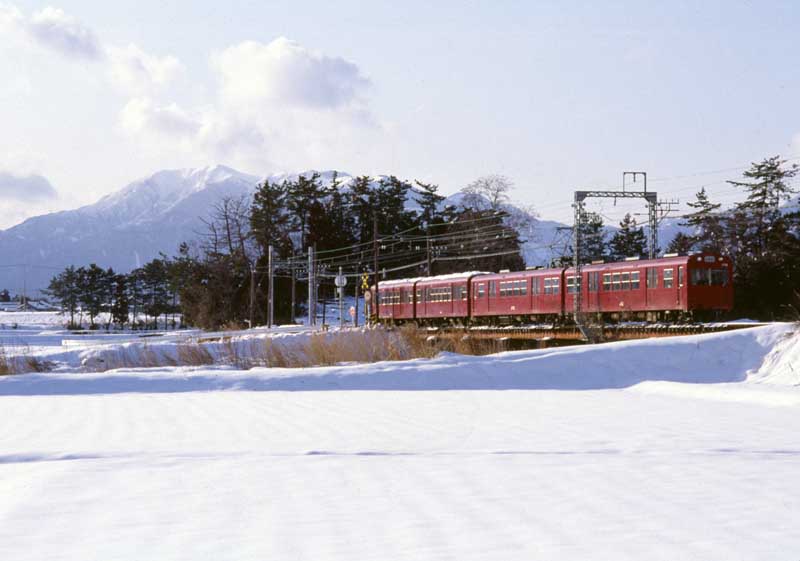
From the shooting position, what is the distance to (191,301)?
71750 mm

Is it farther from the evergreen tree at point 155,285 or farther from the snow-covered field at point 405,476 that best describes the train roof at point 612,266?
the evergreen tree at point 155,285

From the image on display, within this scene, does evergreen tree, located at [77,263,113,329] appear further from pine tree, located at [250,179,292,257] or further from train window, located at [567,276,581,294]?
train window, located at [567,276,581,294]

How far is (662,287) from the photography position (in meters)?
33.5

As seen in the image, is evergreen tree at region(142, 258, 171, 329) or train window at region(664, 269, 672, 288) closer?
train window at region(664, 269, 672, 288)

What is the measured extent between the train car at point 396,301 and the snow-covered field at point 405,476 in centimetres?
3512

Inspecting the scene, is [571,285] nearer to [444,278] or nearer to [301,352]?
[444,278]

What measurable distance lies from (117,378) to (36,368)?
502cm

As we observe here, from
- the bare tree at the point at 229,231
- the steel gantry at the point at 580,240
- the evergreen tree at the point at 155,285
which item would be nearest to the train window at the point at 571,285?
the steel gantry at the point at 580,240

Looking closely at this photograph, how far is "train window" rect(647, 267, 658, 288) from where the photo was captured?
111 feet

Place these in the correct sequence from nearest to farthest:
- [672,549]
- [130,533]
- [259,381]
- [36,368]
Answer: [672,549], [130,533], [259,381], [36,368]

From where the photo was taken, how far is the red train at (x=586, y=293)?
109 feet

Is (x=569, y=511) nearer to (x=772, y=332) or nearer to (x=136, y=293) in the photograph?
(x=772, y=332)

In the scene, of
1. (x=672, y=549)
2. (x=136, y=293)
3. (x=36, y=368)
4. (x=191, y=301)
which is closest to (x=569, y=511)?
(x=672, y=549)

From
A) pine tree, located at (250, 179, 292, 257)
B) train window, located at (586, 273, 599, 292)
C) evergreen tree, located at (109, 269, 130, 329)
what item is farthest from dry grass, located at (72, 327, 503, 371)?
evergreen tree, located at (109, 269, 130, 329)
